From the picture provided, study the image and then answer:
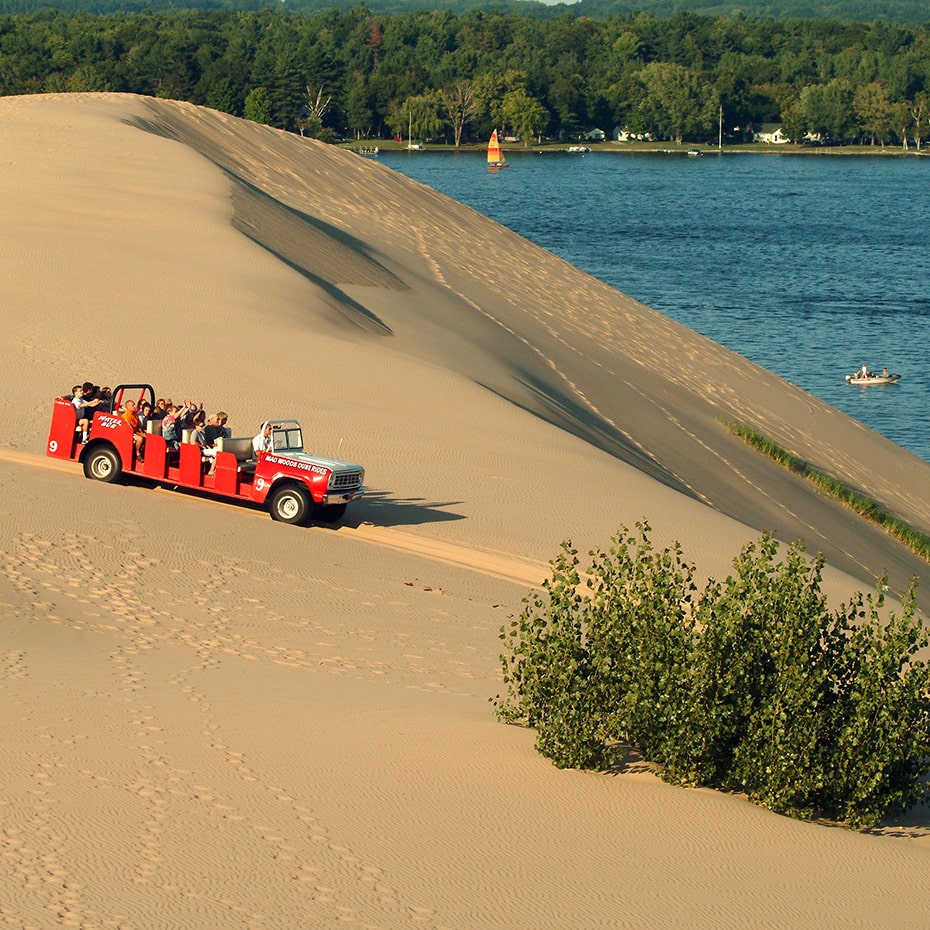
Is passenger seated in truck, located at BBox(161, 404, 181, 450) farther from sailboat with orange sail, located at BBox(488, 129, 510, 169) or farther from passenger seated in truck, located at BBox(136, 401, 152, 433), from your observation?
sailboat with orange sail, located at BBox(488, 129, 510, 169)

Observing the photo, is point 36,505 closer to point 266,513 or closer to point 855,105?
point 266,513

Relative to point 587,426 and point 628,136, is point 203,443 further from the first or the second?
point 628,136

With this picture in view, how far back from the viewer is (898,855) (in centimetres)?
969

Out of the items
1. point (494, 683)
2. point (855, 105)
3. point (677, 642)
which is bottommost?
point (494, 683)

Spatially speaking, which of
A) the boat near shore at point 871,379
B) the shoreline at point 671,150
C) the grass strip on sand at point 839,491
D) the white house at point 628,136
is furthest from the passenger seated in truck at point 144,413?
the white house at point 628,136

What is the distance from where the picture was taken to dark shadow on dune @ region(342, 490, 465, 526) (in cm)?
1892

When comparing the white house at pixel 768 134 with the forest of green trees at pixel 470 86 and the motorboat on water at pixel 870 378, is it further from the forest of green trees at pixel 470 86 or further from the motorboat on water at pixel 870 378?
the motorboat on water at pixel 870 378

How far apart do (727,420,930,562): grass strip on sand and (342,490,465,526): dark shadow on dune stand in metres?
10.1

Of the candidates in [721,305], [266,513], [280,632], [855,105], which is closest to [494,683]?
[280,632]

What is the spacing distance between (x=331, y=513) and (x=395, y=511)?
40.6 inches

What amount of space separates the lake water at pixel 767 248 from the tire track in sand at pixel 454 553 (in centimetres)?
2415

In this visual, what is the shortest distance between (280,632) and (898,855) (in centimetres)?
640

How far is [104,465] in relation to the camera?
19.3 m

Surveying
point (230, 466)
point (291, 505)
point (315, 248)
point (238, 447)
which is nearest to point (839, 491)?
point (291, 505)
